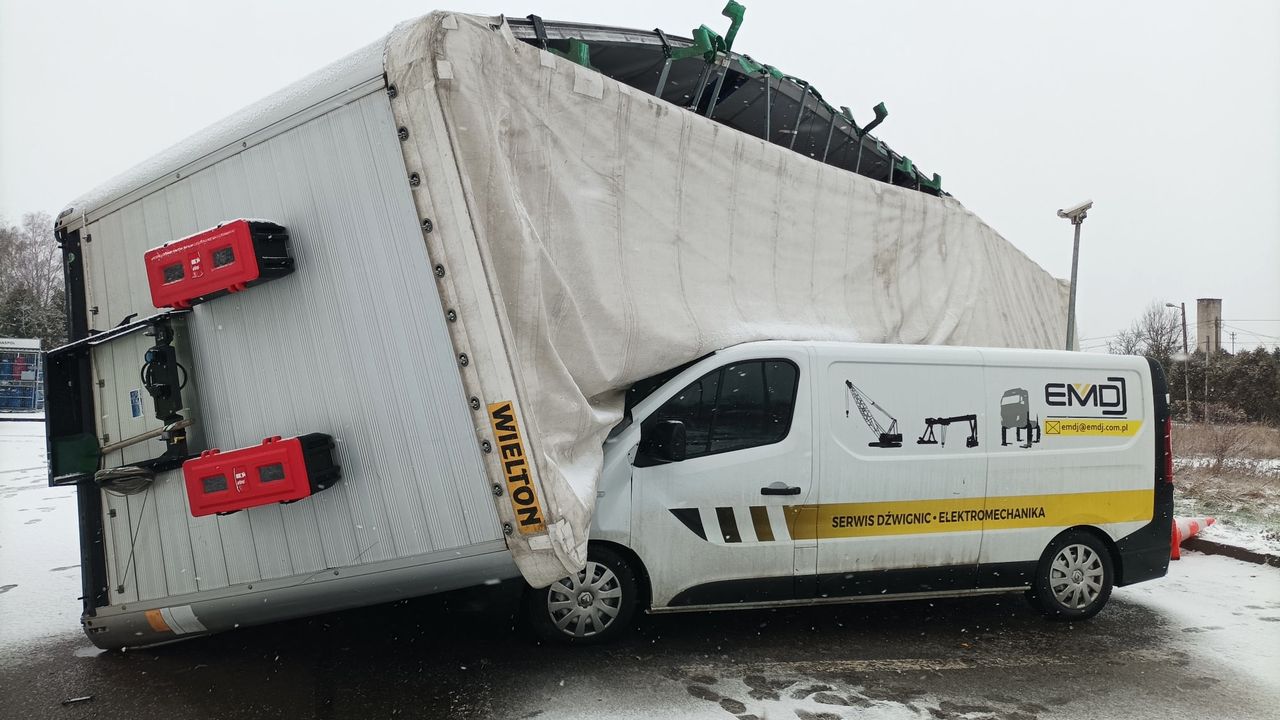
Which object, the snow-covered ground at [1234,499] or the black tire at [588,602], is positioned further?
the snow-covered ground at [1234,499]

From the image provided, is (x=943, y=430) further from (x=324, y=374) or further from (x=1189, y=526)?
(x=1189, y=526)

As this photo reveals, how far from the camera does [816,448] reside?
4.81 m

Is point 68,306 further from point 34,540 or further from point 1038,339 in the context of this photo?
point 1038,339

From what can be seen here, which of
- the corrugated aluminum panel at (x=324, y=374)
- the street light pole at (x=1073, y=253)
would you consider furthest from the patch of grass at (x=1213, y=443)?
the corrugated aluminum panel at (x=324, y=374)

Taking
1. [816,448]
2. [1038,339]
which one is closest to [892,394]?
[816,448]

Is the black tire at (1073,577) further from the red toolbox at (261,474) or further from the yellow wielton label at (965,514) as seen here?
the red toolbox at (261,474)

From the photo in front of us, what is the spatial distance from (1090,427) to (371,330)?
472 centimetres

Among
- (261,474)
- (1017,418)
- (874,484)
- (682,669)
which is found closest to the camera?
(261,474)

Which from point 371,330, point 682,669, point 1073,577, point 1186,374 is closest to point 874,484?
point 682,669

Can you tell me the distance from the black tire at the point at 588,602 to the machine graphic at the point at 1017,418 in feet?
8.76

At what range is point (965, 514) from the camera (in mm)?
5152

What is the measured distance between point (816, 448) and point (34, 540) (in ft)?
23.3

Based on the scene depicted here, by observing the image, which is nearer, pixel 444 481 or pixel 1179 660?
pixel 444 481

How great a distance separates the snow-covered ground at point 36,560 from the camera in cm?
518
